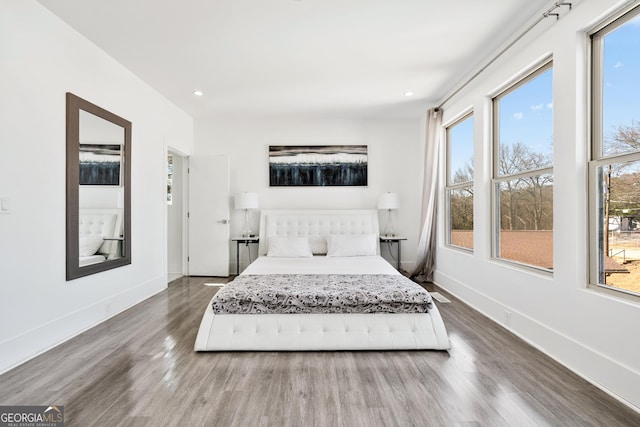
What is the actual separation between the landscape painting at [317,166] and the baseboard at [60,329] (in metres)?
2.75

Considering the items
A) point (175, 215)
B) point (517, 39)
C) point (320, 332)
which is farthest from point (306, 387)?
point (175, 215)

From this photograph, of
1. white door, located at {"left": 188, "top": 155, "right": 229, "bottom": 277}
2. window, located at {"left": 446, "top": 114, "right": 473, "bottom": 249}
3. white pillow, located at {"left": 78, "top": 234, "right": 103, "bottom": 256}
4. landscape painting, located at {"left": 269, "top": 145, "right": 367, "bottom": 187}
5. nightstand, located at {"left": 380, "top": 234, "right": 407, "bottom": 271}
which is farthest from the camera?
landscape painting, located at {"left": 269, "top": 145, "right": 367, "bottom": 187}

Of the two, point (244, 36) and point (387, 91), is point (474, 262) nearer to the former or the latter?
point (387, 91)

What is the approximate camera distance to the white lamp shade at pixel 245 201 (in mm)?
5172

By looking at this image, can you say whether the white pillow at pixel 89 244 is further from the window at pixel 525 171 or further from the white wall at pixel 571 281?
the window at pixel 525 171

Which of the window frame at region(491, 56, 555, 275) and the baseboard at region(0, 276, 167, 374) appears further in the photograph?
the window frame at region(491, 56, 555, 275)

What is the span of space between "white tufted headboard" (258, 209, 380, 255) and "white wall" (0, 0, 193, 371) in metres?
2.29

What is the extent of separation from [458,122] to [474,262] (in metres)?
2.01

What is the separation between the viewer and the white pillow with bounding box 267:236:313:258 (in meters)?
4.73

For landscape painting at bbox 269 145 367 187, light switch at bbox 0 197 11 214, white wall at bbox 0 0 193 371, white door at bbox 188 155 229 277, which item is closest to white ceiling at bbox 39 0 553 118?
white wall at bbox 0 0 193 371

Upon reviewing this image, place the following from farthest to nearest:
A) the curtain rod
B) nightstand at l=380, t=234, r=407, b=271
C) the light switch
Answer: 1. nightstand at l=380, t=234, r=407, b=271
2. the curtain rod
3. the light switch

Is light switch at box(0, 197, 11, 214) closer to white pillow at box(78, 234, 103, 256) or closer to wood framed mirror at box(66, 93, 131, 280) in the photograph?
wood framed mirror at box(66, 93, 131, 280)

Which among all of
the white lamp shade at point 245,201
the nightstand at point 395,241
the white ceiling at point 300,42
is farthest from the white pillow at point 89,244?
the nightstand at point 395,241

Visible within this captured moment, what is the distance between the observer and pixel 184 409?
5.96 ft
